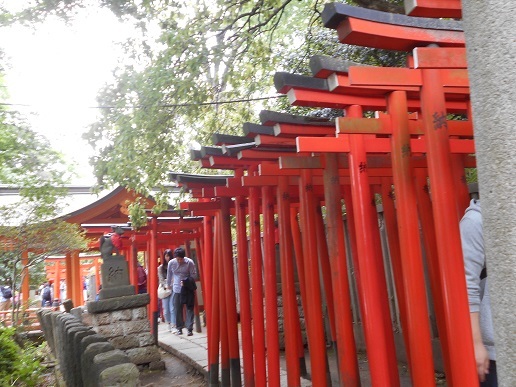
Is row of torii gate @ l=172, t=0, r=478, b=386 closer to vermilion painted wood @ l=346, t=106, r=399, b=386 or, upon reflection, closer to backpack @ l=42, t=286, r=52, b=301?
vermilion painted wood @ l=346, t=106, r=399, b=386

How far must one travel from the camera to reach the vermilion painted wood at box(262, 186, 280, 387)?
19.2 ft

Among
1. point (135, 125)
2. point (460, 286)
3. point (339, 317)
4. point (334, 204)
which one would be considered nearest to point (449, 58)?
point (460, 286)

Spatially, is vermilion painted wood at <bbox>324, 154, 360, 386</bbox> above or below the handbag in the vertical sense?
above

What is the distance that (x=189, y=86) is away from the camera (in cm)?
696

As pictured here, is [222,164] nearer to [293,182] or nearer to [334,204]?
[293,182]

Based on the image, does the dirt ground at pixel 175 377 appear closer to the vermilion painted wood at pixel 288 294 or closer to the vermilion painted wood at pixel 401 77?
the vermilion painted wood at pixel 288 294

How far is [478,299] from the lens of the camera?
8.29 feet

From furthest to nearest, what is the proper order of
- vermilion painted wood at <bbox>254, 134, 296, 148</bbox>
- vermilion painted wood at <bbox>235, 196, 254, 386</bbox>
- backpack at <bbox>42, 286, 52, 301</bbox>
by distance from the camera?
backpack at <bbox>42, 286, 52, 301</bbox>
vermilion painted wood at <bbox>235, 196, 254, 386</bbox>
vermilion painted wood at <bbox>254, 134, 296, 148</bbox>

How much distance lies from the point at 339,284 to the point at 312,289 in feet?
2.00

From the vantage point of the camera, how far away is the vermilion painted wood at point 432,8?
2684 millimetres

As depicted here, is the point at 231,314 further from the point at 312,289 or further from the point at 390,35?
the point at 390,35

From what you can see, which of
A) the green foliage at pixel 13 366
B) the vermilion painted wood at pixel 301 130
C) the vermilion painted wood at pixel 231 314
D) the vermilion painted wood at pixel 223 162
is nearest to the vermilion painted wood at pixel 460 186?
the vermilion painted wood at pixel 301 130

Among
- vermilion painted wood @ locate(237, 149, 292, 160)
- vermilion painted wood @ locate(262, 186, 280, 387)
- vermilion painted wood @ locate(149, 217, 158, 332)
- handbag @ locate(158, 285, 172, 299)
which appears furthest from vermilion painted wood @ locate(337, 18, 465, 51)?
handbag @ locate(158, 285, 172, 299)

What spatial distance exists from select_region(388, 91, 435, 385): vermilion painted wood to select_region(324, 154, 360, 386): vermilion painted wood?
1040mm
